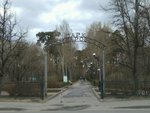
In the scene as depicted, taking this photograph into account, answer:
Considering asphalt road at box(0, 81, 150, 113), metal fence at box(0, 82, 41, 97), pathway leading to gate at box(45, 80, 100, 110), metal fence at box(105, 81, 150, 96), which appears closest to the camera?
asphalt road at box(0, 81, 150, 113)

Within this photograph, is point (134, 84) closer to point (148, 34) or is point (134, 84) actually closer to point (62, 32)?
point (148, 34)

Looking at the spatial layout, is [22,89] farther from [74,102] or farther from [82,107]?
[82,107]

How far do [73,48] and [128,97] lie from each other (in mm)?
80830

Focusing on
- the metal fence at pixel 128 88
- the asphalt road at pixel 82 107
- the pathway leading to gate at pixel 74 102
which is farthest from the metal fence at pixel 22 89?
the metal fence at pixel 128 88

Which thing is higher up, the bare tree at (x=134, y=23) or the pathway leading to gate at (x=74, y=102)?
the bare tree at (x=134, y=23)

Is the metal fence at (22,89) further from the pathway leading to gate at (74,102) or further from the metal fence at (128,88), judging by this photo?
the metal fence at (128,88)

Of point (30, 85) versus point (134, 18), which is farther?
point (134, 18)

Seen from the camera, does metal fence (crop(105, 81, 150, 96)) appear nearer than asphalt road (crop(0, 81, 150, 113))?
No

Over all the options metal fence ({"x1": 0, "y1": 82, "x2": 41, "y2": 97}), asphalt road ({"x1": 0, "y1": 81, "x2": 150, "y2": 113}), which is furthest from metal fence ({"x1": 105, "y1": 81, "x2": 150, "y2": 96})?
metal fence ({"x1": 0, "y1": 82, "x2": 41, "y2": 97})

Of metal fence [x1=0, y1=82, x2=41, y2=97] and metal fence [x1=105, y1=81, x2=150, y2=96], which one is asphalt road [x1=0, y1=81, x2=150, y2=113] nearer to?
metal fence [x1=105, y1=81, x2=150, y2=96]

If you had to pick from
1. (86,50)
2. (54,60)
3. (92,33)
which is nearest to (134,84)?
(92,33)

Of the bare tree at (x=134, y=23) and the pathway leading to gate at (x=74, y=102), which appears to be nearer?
the pathway leading to gate at (x=74, y=102)

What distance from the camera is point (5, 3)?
45000 mm

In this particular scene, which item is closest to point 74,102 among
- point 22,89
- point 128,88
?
point 22,89
